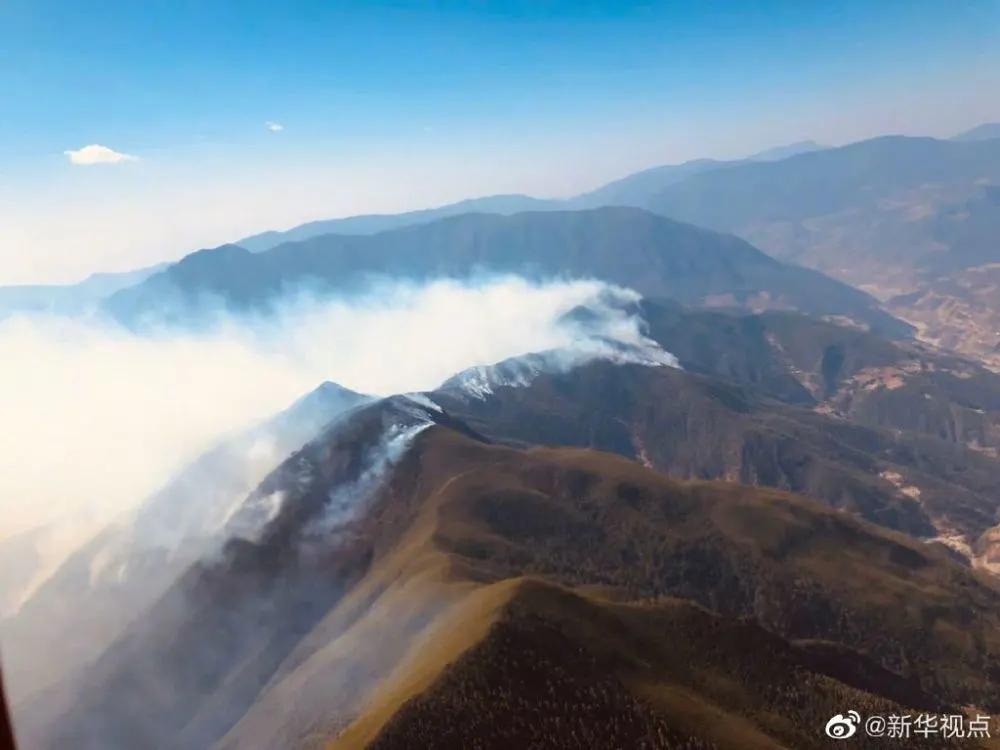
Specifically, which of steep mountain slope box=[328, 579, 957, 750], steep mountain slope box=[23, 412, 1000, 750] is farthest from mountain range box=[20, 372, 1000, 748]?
steep mountain slope box=[23, 412, 1000, 750]

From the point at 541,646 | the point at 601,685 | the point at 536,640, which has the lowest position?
the point at 601,685

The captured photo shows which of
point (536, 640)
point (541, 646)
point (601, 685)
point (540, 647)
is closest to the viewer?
point (601, 685)

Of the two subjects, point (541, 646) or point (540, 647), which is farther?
point (541, 646)

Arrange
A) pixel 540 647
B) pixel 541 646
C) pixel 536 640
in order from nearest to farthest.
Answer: pixel 540 647 < pixel 541 646 < pixel 536 640

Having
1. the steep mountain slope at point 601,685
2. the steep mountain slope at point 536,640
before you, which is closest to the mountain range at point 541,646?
the steep mountain slope at point 601,685

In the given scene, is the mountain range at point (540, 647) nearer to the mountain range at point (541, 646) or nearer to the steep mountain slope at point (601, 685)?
the steep mountain slope at point (601, 685)

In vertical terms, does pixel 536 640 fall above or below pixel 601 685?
above

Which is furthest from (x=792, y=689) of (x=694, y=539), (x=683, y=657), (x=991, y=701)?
(x=694, y=539)

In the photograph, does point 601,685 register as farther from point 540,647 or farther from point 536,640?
point 536,640

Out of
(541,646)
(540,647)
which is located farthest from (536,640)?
(540,647)

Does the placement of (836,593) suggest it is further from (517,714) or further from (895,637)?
(517,714)
